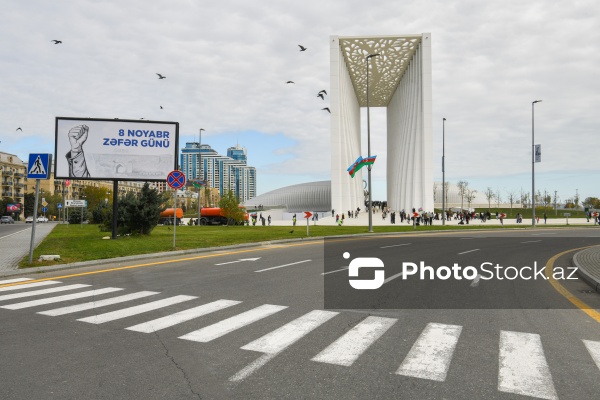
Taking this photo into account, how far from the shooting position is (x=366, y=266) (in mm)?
12539

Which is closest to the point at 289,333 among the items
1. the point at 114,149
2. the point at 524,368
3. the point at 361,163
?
the point at 524,368

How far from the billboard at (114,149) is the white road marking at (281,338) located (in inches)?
695

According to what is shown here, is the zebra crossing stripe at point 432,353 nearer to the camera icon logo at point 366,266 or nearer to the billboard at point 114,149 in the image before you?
the camera icon logo at point 366,266

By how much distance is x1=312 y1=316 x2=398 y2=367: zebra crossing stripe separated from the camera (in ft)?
15.0

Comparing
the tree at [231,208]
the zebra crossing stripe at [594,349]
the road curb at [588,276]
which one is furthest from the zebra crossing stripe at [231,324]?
the tree at [231,208]

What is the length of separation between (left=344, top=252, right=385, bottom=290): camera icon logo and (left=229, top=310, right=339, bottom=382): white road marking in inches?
103

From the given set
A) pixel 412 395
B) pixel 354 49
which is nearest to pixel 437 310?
pixel 412 395

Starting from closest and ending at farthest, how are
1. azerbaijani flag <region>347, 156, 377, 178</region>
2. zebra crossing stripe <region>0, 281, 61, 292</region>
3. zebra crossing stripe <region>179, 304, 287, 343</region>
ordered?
1. zebra crossing stripe <region>179, 304, 287, 343</region>
2. zebra crossing stripe <region>0, 281, 61, 292</region>
3. azerbaijani flag <region>347, 156, 377, 178</region>

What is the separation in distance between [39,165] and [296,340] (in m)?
11.1

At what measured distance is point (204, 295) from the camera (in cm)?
812

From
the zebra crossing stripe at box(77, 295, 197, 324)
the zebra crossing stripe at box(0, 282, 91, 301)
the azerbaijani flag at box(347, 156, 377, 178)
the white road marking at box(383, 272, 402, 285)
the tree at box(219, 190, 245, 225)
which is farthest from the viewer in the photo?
the tree at box(219, 190, 245, 225)

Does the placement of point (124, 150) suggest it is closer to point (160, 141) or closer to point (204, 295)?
point (160, 141)

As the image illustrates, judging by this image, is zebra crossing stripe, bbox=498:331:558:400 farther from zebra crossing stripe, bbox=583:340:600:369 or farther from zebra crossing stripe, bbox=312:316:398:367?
zebra crossing stripe, bbox=312:316:398:367

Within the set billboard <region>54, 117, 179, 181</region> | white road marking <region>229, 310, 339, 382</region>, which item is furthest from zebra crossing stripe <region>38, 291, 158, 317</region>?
billboard <region>54, 117, 179, 181</region>
